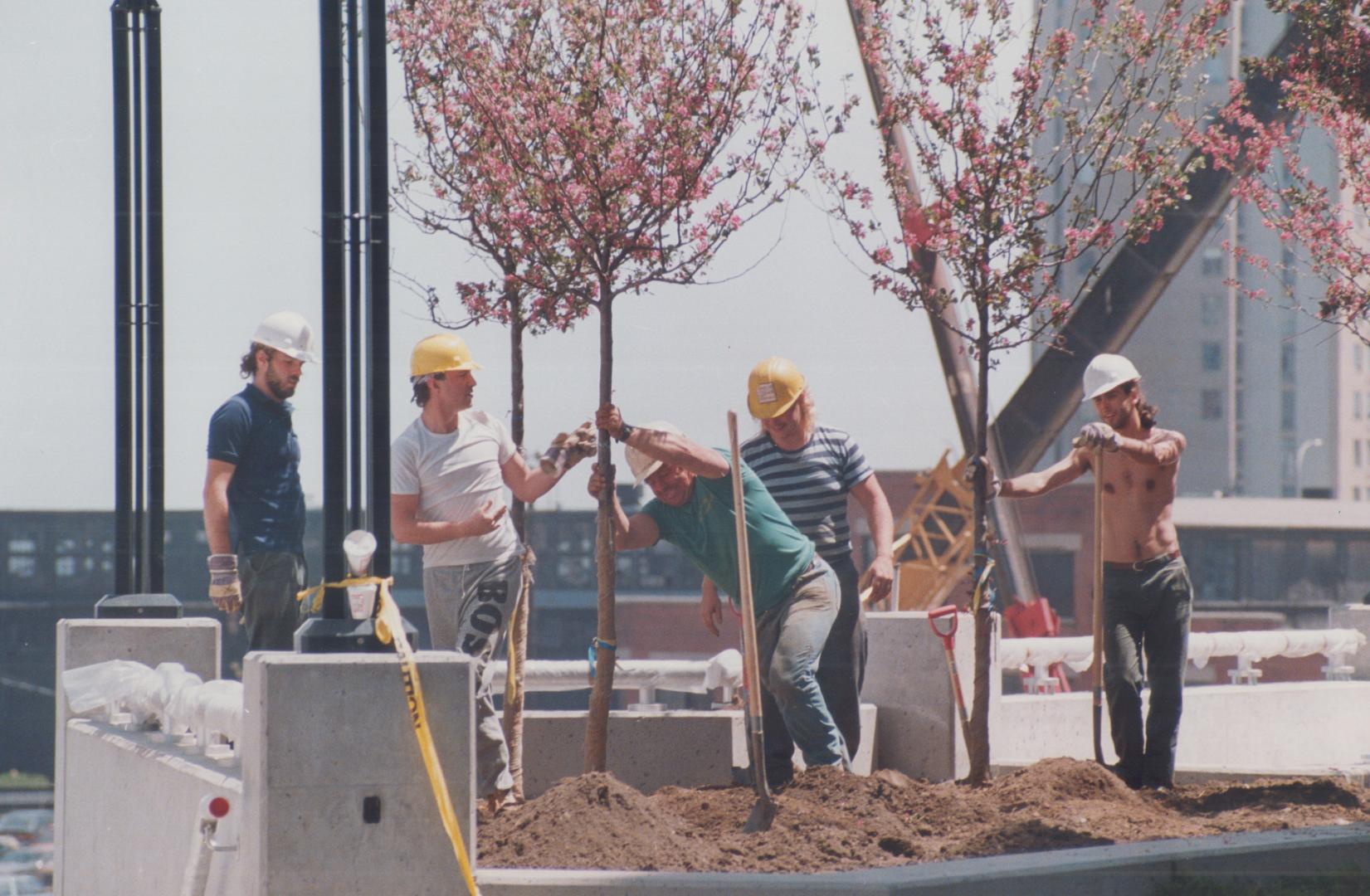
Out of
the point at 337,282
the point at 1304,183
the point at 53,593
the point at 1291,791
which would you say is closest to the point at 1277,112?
the point at 1304,183

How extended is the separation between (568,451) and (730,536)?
775 mm

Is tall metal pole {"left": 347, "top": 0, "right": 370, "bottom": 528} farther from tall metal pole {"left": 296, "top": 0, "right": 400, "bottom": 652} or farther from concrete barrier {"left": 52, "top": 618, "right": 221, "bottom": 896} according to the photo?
concrete barrier {"left": 52, "top": 618, "right": 221, "bottom": 896}

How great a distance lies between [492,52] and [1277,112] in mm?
6499

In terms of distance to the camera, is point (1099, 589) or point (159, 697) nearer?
point (159, 697)

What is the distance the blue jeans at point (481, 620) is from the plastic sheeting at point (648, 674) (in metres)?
1.22

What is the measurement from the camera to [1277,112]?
11609mm

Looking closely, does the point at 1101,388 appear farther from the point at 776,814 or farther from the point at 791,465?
the point at 776,814

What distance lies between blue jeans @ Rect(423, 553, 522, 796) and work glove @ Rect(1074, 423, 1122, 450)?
2.26m

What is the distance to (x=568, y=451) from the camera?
6.20m

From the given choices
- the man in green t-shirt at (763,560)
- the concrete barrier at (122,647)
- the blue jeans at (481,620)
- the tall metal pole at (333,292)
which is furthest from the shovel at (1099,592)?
the concrete barrier at (122,647)

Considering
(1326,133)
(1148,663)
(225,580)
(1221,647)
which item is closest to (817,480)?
(1148,663)

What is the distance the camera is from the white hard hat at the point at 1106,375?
696cm

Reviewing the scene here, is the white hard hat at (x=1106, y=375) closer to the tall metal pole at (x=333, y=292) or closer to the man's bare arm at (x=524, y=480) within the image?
the man's bare arm at (x=524, y=480)

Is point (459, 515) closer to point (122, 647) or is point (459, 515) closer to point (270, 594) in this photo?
point (270, 594)
